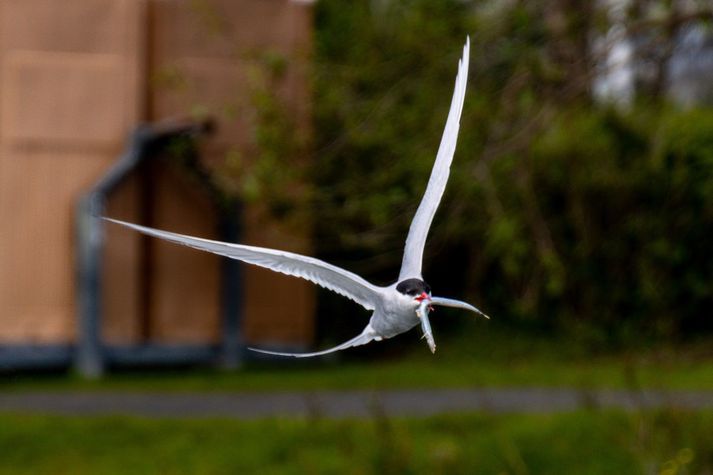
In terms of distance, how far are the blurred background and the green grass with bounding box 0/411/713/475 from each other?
28mm

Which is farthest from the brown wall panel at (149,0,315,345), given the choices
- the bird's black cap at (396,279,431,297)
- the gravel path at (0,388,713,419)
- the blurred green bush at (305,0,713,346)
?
the bird's black cap at (396,279,431,297)

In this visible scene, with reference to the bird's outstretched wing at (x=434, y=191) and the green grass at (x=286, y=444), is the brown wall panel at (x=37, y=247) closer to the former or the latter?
the green grass at (x=286, y=444)

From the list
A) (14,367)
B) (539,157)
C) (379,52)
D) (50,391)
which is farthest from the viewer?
(539,157)

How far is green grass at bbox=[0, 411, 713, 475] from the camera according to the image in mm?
12172

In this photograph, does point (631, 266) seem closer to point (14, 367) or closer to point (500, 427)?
point (500, 427)

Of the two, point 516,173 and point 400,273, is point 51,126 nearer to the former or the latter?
point 516,173

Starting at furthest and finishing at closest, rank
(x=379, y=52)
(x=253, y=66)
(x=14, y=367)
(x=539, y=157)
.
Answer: (x=539, y=157)
(x=14, y=367)
(x=253, y=66)
(x=379, y=52)

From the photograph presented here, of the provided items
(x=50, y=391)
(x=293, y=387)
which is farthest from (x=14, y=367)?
(x=293, y=387)

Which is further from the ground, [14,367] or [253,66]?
[253,66]

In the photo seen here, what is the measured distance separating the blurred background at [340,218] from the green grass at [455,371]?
2.4 inches

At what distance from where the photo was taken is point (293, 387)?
14.7 meters

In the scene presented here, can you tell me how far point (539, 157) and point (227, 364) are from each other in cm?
466

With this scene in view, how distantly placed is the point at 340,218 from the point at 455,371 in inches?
152

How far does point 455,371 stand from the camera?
16031mm
